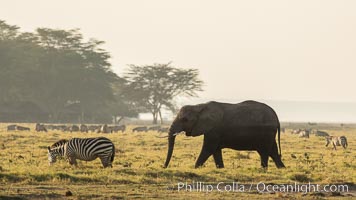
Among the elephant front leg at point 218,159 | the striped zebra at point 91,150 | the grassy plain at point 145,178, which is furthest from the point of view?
the elephant front leg at point 218,159

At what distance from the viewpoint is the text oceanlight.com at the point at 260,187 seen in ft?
60.7

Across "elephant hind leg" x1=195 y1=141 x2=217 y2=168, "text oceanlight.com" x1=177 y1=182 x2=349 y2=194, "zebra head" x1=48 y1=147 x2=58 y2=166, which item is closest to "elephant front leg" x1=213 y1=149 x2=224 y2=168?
"elephant hind leg" x1=195 y1=141 x2=217 y2=168

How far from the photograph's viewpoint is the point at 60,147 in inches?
958

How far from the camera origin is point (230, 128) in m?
24.1

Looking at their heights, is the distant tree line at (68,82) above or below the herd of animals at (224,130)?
above

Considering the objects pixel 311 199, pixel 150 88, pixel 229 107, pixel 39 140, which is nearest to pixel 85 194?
pixel 311 199

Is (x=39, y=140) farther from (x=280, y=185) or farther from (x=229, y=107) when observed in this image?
(x=280, y=185)

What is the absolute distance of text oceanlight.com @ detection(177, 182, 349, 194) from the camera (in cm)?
1850

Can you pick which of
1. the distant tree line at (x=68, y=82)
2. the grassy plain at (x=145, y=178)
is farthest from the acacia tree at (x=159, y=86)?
the grassy plain at (x=145, y=178)

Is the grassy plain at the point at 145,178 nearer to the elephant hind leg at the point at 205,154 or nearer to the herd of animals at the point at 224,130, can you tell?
the elephant hind leg at the point at 205,154

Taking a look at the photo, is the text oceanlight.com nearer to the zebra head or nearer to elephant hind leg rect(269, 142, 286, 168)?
elephant hind leg rect(269, 142, 286, 168)

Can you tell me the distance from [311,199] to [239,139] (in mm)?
7444

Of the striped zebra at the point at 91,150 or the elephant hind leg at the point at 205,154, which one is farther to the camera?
the elephant hind leg at the point at 205,154

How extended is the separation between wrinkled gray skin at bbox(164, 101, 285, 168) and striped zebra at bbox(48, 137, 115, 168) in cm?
192
